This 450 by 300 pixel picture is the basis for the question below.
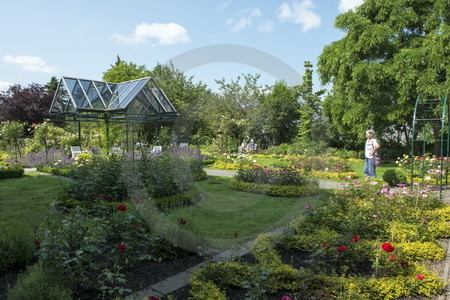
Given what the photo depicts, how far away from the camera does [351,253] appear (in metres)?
3.27

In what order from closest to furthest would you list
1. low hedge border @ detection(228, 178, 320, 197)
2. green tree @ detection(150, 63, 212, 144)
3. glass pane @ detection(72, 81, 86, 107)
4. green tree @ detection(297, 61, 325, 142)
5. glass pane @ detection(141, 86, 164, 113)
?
low hedge border @ detection(228, 178, 320, 197), glass pane @ detection(72, 81, 86, 107), glass pane @ detection(141, 86, 164, 113), green tree @ detection(297, 61, 325, 142), green tree @ detection(150, 63, 212, 144)

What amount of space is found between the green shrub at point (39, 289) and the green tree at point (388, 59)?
1402cm

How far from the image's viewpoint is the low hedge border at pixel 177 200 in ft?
18.6

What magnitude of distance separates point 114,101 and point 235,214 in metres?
7.16

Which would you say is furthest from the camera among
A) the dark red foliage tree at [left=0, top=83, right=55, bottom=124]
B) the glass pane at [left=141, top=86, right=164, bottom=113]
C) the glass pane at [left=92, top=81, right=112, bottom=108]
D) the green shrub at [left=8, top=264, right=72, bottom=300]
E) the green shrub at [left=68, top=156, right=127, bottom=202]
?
the dark red foliage tree at [left=0, top=83, right=55, bottom=124]

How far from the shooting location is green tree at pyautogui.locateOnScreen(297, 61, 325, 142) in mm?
19430

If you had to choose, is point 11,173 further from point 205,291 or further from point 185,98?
point 185,98

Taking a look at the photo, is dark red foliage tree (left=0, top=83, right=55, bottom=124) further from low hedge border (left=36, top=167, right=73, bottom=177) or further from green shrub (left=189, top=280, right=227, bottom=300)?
green shrub (left=189, top=280, right=227, bottom=300)

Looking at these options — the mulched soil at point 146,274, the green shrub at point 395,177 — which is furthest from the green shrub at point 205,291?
the green shrub at point 395,177

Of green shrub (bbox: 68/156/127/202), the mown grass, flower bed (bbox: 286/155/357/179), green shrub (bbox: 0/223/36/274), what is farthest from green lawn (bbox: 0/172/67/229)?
flower bed (bbox: 286/155/357/179)

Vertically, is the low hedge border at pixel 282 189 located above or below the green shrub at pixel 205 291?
above

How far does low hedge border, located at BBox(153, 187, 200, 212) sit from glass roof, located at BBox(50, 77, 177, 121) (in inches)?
188

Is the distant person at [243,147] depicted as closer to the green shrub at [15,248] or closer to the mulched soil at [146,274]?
the mulched soil at [146,274]

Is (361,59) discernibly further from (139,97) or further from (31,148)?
(31,148)
